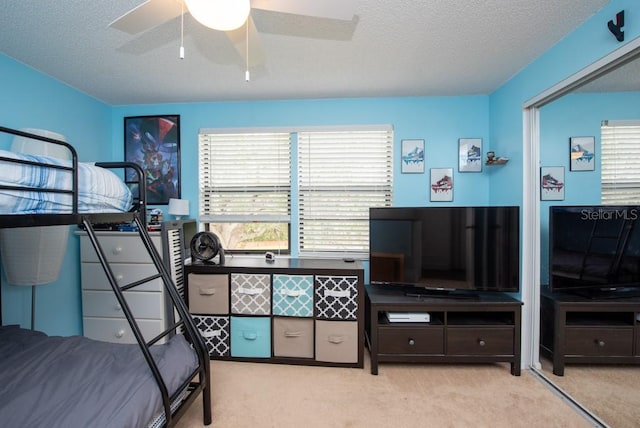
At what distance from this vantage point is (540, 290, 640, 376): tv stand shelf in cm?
188

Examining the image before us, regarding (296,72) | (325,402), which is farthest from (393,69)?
(325,402)

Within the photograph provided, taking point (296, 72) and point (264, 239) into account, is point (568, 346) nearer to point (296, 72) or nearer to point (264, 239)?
point (264, 239)

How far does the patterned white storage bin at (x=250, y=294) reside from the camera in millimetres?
2176

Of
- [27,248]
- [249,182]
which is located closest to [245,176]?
[249,182]

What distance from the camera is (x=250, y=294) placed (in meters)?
2.18

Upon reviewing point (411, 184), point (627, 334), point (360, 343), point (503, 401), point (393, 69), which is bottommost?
point (503, 401)

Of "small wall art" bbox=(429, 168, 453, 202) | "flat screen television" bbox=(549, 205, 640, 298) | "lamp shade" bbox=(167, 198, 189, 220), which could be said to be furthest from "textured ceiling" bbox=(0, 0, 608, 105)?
"flat screen television" bbox=(549, 205, 640, 298)

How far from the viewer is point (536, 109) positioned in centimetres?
203

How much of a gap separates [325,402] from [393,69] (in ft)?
8.30

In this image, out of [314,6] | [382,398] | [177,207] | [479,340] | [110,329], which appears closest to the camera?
[314,6]

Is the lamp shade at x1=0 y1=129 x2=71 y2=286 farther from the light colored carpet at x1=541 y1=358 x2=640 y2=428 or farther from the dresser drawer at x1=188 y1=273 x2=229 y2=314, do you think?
the light colored carpet at x1=541 y1=358 x2=640 y2=428

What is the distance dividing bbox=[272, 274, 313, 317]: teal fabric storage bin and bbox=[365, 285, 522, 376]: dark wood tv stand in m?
0.53

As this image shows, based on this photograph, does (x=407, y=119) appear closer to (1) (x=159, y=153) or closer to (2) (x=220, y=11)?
(2) (x=220, y=11)

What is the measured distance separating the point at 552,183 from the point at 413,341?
1.77 m
